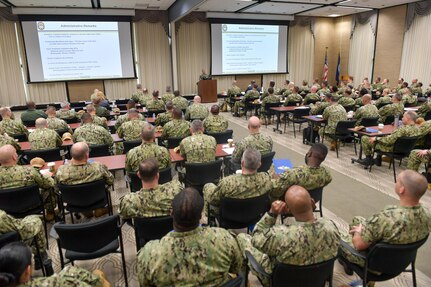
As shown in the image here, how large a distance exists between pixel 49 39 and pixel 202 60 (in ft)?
21.9

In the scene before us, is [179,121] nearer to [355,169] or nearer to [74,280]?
[355,169]

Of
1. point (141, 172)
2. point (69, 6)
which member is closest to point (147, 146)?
point (141, 172)

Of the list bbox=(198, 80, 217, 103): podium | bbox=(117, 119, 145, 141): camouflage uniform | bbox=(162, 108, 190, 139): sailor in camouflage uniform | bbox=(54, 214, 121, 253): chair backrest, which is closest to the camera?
bbox=(54, 214, 121, 253): chair backrest

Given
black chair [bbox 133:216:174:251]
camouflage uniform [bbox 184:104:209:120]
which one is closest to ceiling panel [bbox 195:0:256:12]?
camouflage uniform [bbox 184:104:209:120]

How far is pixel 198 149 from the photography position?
4.52m

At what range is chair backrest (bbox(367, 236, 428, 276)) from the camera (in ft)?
7.52

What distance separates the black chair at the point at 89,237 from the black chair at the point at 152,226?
7.4 inches

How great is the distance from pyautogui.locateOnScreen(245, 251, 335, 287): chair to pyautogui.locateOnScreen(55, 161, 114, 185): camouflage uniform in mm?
2341

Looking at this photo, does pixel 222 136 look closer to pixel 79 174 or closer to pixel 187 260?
pixel 79 174

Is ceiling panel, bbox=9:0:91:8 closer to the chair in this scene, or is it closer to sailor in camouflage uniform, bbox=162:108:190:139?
sailor in camouflage uniform, bbox=162:108:190:139

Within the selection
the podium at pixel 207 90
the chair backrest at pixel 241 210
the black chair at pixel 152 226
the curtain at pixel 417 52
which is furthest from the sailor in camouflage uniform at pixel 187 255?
the curtain at pixel 417 52

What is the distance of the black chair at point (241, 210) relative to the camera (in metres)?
3.12

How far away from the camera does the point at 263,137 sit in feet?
15.6

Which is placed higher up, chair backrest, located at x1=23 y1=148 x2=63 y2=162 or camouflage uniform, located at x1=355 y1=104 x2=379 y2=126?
camouflage uniform, located at x1=355 y1=104 x2=379 y2=126
